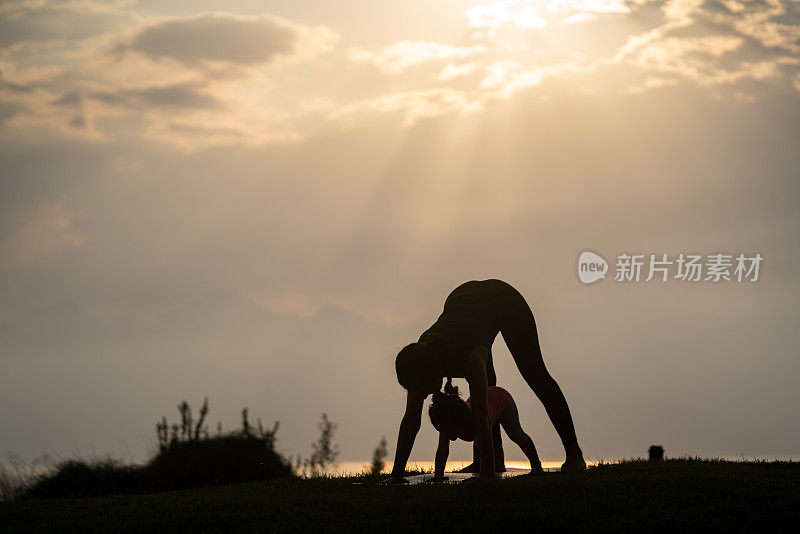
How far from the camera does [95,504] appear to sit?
1103cm

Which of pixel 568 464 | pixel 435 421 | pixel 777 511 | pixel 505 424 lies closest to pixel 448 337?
pixel 435 421

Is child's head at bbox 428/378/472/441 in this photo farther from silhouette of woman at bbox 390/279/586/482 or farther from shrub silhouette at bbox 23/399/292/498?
shrub silhouette at bbox 23/399/292/498

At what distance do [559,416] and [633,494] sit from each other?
1.87m

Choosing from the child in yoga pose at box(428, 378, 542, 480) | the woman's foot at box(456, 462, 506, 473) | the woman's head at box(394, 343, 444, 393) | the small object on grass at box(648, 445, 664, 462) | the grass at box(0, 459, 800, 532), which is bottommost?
the grass at box(0, 459, 800, 532)

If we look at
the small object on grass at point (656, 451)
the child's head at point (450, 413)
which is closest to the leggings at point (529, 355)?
the child's head at point (450, 413)

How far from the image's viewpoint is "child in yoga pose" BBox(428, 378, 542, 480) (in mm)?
10242

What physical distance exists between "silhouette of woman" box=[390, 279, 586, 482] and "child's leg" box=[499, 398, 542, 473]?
0.23 meters

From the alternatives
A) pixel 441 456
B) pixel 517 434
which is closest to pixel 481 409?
pixel 441 456

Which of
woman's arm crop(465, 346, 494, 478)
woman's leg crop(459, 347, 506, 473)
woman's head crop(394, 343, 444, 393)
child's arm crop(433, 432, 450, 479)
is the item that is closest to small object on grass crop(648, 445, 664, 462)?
woman's leg crop(459, 347, 506, 473)

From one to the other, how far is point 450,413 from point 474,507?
1.53m

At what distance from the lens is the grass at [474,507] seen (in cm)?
837

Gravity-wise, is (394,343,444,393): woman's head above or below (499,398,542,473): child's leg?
above

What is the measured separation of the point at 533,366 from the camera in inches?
449

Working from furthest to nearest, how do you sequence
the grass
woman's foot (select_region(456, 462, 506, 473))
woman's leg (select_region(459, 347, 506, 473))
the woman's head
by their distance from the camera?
woman's foot (select_region(456, 462, 506, 473))
woman's leg (select_region(459, 347, 506, 473))
the woman's head
the grass
